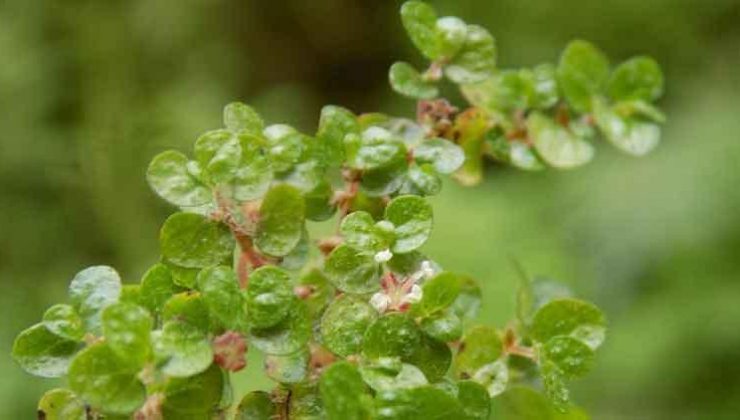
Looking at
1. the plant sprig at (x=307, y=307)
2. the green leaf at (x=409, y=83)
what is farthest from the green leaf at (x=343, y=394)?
the green leaf at (x=409, y=83)

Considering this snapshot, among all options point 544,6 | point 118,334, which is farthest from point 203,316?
point 544,6

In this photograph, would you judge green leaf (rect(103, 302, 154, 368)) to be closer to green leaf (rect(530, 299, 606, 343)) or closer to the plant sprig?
the plant sprig

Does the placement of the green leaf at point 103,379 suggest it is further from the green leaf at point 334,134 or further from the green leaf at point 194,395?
the green leaf at point 334,134

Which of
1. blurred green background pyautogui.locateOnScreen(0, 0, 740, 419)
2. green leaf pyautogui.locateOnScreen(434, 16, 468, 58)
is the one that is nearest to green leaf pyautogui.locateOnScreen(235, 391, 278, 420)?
green leaf pyautogui.locateOnScreen(434, 16, 468, 58)

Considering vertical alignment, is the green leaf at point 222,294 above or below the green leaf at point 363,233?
below

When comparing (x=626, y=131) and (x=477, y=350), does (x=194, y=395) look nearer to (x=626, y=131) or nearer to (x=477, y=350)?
(x=477, y=350)

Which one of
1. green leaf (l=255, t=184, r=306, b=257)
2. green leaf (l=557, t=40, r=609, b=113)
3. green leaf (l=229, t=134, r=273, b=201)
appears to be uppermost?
green leaf (l=557, t=40, r=609, b=113)

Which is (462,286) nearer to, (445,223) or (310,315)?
(310,315)
